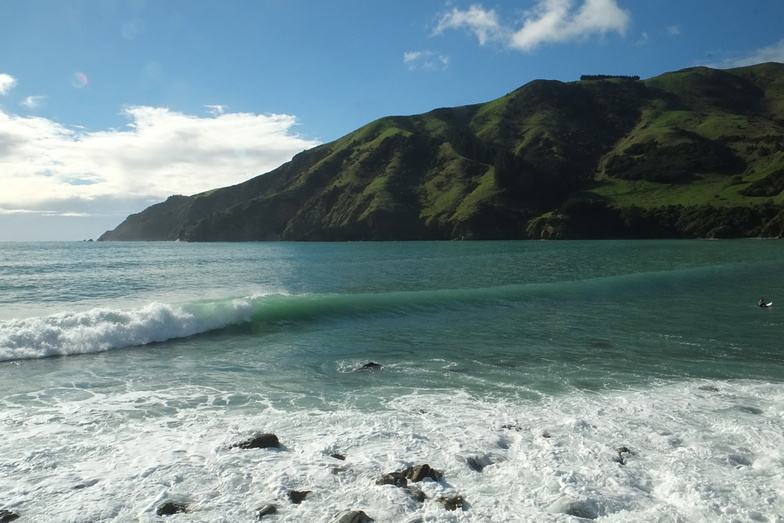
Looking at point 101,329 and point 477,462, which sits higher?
point 101,329

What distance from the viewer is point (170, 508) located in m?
9.20

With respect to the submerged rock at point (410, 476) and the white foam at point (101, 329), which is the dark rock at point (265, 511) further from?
the white foam at point (101, 329)

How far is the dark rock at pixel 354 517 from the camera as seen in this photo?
8.59 metres

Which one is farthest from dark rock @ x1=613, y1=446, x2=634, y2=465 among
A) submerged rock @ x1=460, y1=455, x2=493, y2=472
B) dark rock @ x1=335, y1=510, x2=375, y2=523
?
dark rock @ x1=335, y1=510, x2=375, y2=523

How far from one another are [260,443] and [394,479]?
355 centimetres

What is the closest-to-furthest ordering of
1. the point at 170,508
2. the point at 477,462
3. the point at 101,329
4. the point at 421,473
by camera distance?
the point at 170,508 < the point at 421,473 < the point at 477,462 < the point at 101,329

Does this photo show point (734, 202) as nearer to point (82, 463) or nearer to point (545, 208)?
point (545, 208)

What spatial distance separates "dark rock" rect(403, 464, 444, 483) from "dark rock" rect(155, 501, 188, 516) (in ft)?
13.5

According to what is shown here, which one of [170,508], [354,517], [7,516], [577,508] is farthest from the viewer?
[170,508]

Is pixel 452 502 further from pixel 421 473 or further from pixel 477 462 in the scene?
pixel 477 462

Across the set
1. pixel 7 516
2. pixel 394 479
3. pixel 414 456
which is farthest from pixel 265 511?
pixel 7 516

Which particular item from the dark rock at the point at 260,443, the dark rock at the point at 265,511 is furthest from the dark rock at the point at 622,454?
the dark rock at the point at 260,443

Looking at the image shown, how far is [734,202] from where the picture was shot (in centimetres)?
15162

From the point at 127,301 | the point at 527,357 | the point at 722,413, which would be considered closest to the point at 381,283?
the point at 127,301
